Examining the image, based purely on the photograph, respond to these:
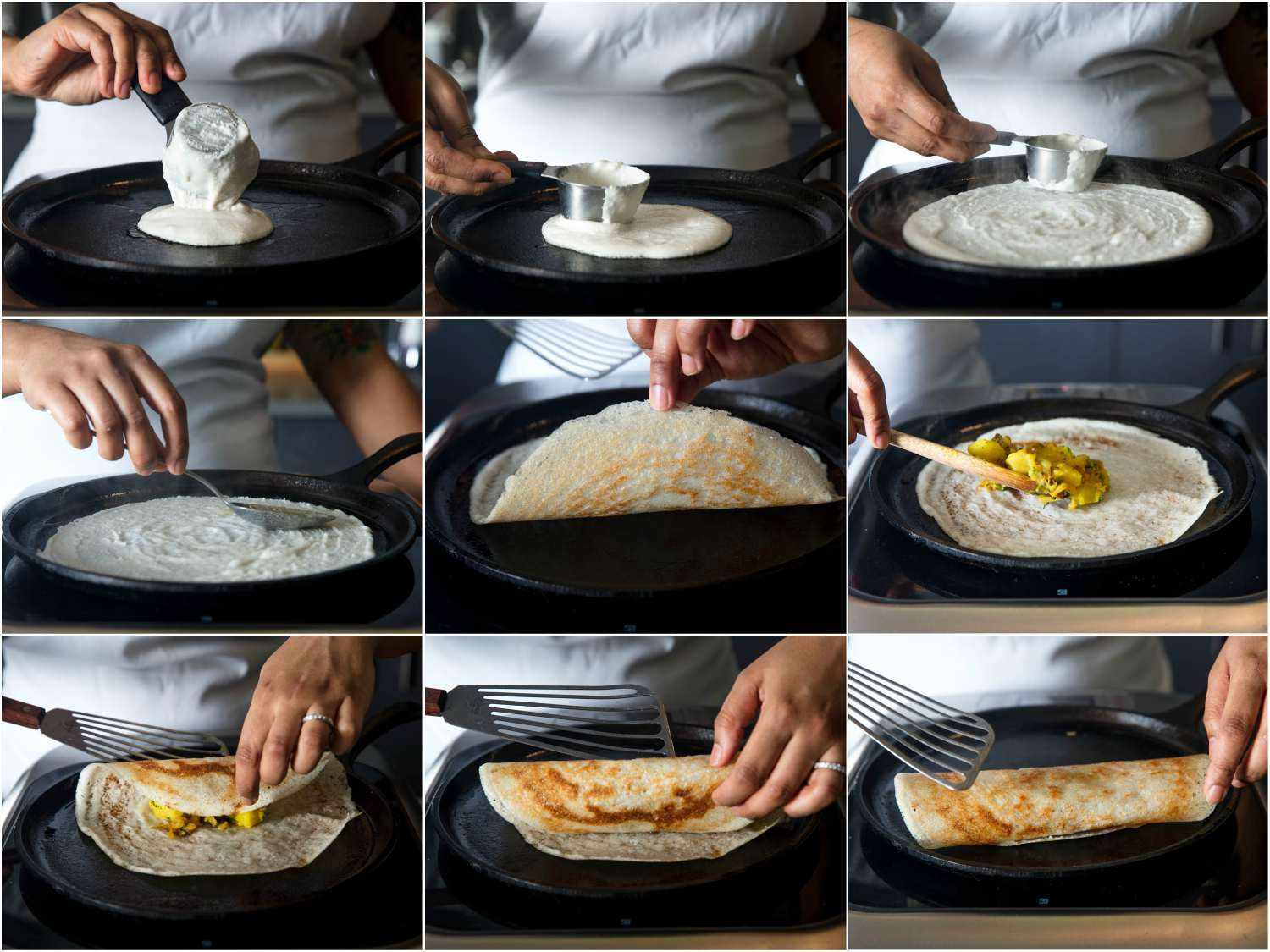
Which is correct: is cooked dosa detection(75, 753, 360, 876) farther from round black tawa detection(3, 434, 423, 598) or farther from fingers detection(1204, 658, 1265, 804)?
→ fingers detection(1204, 658, 1265, 804)

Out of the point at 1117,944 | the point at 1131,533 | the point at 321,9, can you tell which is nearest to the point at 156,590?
the point at 321,9

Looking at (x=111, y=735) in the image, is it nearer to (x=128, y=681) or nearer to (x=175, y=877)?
(x=128, y=681)

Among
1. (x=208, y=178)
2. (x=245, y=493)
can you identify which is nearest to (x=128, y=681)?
(x=245, y=493)

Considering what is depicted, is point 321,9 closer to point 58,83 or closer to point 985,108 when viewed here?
point 58,83

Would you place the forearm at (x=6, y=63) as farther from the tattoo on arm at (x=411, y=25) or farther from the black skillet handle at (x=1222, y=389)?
the black skillet handle at (x=1222, y=389)

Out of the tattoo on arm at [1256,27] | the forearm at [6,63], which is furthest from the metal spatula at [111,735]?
the tattoo on arm at [1256,27]

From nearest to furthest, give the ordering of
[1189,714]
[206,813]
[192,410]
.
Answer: [192,410], [206,813], [1189,714]

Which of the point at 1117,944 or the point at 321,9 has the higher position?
the point at 321,9

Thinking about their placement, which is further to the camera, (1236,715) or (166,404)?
(1236,715)
